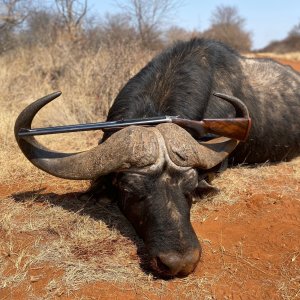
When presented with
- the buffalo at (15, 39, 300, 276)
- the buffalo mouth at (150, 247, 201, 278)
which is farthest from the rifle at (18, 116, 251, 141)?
the buffalo mouth at (150, 247, 201, 278)

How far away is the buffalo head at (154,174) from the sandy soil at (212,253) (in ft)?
0.75

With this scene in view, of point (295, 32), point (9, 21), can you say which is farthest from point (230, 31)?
point (9, 21)

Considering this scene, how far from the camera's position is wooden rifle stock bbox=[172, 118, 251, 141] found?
4121 millimetres

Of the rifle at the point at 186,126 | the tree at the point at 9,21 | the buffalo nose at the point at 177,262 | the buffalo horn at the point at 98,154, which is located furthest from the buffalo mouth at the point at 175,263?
the tree at the point at 9,21

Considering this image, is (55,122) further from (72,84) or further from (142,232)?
(142,232)

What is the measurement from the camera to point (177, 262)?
10.4ft

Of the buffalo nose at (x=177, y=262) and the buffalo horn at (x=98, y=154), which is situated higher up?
the buffalo horn at (x=98, y=154)

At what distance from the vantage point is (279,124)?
6258 mm

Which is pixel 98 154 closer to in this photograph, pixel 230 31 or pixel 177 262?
pixel 177 262

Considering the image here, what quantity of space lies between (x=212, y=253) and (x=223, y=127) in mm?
1205

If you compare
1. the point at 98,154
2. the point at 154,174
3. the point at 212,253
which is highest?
the point at 98,154

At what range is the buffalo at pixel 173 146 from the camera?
11.4 ft

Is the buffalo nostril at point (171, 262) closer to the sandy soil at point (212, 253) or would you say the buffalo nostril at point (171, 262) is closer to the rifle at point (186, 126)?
the sandy soil at point (212, 253)

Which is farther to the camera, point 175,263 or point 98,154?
point 98,154
